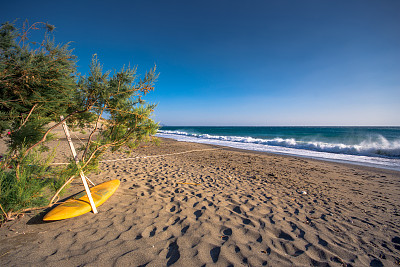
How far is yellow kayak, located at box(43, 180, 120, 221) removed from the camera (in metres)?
3.22

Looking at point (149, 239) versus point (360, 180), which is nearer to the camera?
point (149, 239)

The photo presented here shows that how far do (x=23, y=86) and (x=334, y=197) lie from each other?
304 inches

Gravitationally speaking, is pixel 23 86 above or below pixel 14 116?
above

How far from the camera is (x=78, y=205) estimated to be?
3596mm

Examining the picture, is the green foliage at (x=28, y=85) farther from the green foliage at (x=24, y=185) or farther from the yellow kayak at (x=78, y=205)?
the yellow kayak at (x=78, y=205)

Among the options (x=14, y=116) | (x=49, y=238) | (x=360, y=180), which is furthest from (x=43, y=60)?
(x=360, y=180)

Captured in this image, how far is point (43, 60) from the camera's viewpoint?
2.89 meters

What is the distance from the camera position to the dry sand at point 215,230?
2.45 meters

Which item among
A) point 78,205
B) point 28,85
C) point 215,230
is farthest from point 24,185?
point 215,230

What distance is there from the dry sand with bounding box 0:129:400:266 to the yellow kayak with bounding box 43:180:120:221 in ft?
0.48

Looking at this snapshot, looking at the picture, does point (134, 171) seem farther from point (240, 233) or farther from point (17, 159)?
point (240, 233)

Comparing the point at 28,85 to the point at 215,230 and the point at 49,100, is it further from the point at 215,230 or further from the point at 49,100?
A: the point at 215,230

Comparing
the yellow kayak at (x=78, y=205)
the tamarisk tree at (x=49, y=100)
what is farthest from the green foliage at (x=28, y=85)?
the yellow kayak at (x=78, y=205)

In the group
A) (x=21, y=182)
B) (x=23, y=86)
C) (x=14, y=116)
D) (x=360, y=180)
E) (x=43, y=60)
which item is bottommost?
(x=360, y=180)
